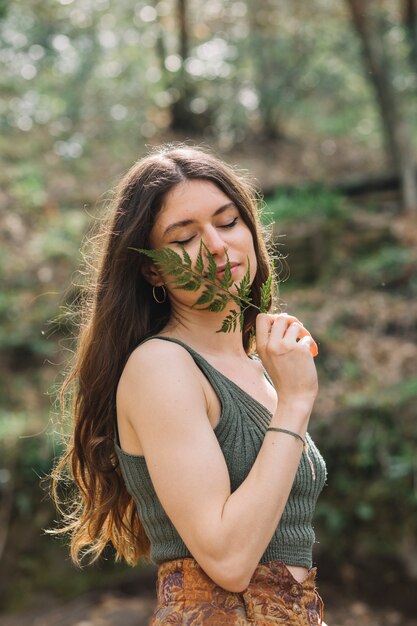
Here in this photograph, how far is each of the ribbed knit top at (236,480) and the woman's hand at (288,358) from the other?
15cm

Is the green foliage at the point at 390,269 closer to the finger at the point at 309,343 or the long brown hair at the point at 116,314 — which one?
the long brown hair at the point at 116,314

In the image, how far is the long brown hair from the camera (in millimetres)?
2135

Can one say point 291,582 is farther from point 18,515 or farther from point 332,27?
point 332,27

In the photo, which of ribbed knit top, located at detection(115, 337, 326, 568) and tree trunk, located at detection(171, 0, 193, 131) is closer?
ribbed knit top, located at detection(115, 337, 326, 568)

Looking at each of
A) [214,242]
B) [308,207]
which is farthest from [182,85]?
[214,242]

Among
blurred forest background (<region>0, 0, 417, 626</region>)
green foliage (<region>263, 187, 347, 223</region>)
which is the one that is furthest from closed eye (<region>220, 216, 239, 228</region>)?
green foliage (<region>263, 187, 347, 223</region>)

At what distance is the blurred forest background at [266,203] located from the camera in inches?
238

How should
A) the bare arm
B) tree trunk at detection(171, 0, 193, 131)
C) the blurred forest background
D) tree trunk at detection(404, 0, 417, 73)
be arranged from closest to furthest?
the bare arm < the blurred forest background < tree trunk at detection(404, 0, 417, 73) < tree trunk at detection(171, 0, 193, 131)

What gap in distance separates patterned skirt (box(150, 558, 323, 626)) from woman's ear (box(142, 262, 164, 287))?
732mm

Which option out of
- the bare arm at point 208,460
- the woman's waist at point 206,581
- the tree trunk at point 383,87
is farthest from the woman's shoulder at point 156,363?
the tree trunk at point 383,87

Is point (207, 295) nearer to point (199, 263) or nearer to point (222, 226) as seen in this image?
point (199, 263)

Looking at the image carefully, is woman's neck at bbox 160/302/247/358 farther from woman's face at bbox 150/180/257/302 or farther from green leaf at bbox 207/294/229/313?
green leaf at bbox 207/294/229/313

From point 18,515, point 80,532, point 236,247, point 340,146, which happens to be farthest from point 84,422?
point 340,146

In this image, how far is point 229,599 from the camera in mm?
1933
